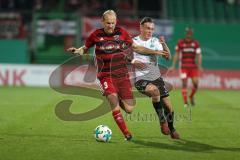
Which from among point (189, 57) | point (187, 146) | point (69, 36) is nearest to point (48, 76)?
point (69, 36)

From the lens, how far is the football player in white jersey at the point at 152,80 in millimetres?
11000

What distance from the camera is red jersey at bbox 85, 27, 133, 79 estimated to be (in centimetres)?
1070

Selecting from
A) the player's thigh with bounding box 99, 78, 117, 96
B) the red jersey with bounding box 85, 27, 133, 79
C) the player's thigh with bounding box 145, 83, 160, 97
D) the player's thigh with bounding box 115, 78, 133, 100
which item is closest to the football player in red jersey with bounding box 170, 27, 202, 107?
the player's thigh with bounding box 145, 83, 160, 97

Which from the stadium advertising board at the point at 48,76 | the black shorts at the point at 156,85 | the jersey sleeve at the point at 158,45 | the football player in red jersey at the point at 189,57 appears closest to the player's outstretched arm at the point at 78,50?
the black shorts at the point at 156,85

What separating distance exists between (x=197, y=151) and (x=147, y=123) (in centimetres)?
417

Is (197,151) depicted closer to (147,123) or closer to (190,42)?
(147,123)

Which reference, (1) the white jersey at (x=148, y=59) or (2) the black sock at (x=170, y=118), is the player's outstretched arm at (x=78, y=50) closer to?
(1) the white jersey at (x=148, y=59)

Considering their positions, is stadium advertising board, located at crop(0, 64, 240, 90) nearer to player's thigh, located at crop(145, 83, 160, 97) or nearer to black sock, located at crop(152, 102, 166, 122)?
black sock, located at crop(152, 102, 166, 122)

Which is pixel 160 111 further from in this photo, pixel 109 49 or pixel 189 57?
pixel 189 57

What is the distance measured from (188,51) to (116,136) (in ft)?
26.8

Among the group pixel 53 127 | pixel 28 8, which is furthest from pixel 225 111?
pixel 28 8

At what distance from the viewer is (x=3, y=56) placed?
92.9ft

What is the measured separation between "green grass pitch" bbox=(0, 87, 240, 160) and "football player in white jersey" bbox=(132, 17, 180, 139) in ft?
1.18

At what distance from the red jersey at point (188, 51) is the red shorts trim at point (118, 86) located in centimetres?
791
